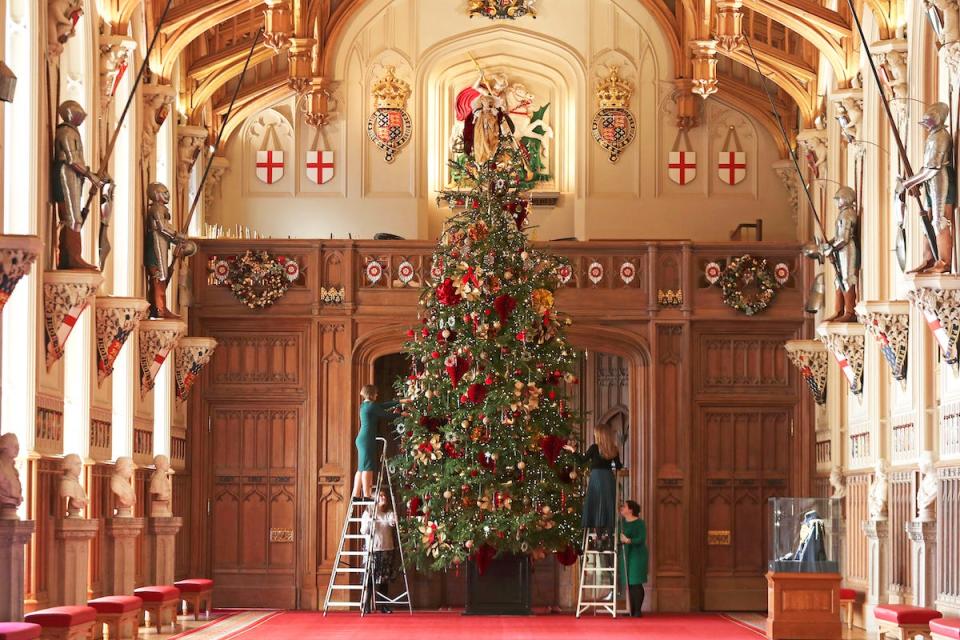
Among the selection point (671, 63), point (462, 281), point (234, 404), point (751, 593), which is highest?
point (671, 63)

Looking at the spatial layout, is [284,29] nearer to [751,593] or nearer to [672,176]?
[672,176]

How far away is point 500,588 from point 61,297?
595 centimetres

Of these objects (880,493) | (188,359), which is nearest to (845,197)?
(880,493)

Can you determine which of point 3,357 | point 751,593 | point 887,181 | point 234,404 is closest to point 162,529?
point 234,404

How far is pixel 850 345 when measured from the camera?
1731 cm

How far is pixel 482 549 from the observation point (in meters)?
16.7

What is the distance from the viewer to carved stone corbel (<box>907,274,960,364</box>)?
1258cm

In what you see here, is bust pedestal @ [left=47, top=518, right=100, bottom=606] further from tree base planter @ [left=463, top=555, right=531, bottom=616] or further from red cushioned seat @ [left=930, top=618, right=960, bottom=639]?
red cushioned seat @ [left=930, top=618, right=960, bottom=639]

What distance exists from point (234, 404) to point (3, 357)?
7.42 metres

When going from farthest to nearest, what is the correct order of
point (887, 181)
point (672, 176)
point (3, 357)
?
point (672, 176) → point (887, 181) → point (3, 357)

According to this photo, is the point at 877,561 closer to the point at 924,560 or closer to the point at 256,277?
the point at 924,560

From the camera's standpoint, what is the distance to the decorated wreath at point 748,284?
1977 centimetres

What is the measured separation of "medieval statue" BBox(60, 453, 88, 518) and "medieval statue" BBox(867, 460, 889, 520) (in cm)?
729

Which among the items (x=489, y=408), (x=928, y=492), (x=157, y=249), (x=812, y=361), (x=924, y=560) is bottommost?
(x=924, y=560)
